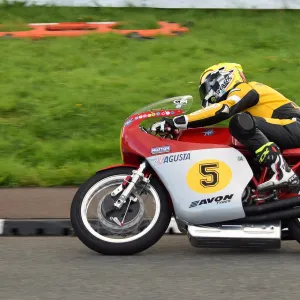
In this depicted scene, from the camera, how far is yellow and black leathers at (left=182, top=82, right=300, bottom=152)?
6098 millimetres

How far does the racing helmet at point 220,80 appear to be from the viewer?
635 cm

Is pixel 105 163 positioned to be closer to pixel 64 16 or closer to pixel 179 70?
pixel 179 70

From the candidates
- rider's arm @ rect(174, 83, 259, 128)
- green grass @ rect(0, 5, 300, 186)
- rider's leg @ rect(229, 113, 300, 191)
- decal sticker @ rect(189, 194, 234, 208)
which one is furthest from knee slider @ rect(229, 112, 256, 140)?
green grass @ rect(0, 5, 300, 186)

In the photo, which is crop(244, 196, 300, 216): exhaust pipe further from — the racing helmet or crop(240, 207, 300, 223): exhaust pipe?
the racing helmet

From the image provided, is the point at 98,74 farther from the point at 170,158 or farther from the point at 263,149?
the point at 263,149

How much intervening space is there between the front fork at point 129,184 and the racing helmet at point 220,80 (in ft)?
2.42

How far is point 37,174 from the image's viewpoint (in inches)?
340

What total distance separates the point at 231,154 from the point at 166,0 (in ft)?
24.0

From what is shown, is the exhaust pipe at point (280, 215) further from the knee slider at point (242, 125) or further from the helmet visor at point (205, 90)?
the helmet visor at point (205, 90)

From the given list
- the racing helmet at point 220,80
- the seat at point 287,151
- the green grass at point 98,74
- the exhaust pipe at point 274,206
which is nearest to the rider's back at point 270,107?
the racing helmet at point 220,80

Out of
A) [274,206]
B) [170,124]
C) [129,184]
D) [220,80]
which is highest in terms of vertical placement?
[220,80]

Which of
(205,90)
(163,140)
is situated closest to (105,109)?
(205,90)

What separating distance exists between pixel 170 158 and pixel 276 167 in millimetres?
758

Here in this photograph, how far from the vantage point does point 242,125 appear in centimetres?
606
